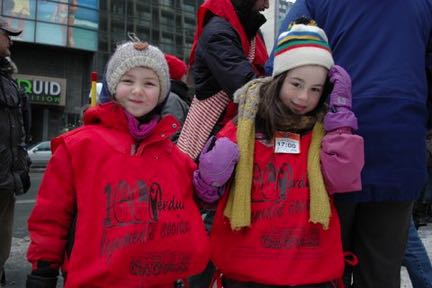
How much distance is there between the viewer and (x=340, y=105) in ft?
6.86

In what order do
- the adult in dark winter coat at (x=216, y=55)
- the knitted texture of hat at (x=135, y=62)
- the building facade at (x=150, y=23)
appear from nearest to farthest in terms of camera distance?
the knitted texture of hat at (x=135, y=62)
the adult in dark winter coat at (x=216, y=55)
the building facade at (x=150, y=23)

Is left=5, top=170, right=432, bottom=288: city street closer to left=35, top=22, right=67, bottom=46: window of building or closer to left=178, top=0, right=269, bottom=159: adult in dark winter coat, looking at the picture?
left=178, top=0, right=269, bottom=159: adult in dark winter coat

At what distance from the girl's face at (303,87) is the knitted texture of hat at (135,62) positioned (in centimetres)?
52

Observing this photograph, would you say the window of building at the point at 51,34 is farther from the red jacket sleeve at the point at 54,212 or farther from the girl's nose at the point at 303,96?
the girl's nose at the point at 303,96

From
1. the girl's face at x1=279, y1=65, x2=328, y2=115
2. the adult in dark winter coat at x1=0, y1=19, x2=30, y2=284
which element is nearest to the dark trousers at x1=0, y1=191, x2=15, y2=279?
the adult in dark winter coat at x1=0, y1=19, x2=30, y2=284

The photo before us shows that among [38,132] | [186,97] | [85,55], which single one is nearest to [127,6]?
[85,55]

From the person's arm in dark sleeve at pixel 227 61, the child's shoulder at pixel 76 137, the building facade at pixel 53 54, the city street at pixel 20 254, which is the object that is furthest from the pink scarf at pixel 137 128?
the building facade at pixel 53 54

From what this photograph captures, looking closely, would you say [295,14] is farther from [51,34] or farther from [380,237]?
[51,34]

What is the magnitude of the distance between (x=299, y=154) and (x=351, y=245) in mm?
550

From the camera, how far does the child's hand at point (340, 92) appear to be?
2.09m

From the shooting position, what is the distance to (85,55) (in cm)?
3506

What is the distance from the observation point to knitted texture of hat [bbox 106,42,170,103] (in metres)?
2.13

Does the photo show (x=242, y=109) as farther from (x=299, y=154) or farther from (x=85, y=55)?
(x=85, y=55)

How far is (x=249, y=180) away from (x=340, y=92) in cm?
52
